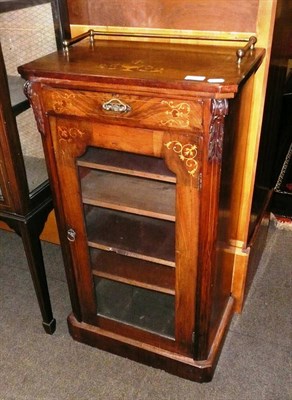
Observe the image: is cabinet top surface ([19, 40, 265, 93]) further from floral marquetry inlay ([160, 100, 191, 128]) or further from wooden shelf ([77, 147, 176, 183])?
wooden shelf ([77, 147, 176, 183])

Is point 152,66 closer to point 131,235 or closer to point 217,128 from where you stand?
point 217,128

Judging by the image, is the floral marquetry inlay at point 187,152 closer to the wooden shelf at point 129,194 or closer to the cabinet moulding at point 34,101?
the wooden shelf at point 129,194

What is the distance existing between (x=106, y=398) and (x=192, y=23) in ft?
3.83

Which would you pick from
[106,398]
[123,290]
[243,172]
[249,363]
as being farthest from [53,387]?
[243,172]

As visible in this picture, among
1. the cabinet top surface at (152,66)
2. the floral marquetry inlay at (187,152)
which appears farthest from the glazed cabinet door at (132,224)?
the cabinet top surface at (152,66)

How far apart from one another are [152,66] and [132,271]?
66cm

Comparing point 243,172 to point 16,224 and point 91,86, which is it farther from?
point 16,224

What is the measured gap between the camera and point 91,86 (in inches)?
40.1

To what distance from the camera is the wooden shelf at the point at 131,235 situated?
1301mm

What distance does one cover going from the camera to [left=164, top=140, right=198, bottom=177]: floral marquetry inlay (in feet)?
3.34

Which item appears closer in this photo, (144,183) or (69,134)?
(69,134)

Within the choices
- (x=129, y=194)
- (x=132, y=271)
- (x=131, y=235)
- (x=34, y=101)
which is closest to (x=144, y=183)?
(x=129, y=194)

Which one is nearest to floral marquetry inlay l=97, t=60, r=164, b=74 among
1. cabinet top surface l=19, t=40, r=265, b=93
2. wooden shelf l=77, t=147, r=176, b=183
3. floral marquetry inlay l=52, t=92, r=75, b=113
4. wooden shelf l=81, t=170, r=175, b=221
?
cabinet top surface l=19, t=40, r=265, b=93

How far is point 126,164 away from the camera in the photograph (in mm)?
1230
